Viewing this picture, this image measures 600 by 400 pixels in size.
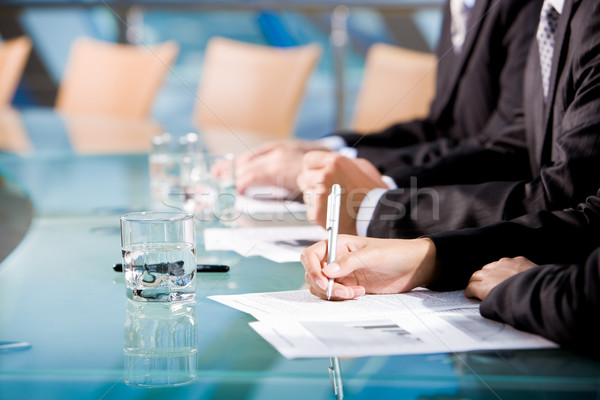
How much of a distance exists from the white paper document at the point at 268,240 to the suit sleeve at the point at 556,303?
0.28 m

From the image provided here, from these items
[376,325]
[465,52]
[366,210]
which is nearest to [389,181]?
[366,210]

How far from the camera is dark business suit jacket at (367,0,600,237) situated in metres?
0.85

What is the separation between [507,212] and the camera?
88 cm

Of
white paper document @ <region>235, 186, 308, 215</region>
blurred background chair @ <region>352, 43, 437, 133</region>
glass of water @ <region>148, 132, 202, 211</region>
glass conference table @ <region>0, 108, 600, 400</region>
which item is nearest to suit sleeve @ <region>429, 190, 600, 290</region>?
glass conference table @ <region>0, 108, 600, 400</region>

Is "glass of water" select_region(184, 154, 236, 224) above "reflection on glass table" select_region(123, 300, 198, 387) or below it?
above

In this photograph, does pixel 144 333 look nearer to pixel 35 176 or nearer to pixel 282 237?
pixel 282 237

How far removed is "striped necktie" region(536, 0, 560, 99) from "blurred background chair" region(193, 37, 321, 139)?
1184 millimetres

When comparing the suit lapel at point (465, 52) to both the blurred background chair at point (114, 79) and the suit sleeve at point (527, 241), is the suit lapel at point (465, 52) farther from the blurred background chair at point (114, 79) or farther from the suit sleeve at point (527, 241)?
the blurred background chair at point (114, 79)

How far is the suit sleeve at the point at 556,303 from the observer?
566 mm

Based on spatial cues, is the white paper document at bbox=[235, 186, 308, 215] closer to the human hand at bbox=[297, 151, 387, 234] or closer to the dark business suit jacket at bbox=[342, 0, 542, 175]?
the human hand at bbox=[297, 151, 387, 234]

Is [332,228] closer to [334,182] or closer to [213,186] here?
[334,182]

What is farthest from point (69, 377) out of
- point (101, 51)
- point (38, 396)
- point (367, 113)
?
point (101, 51)

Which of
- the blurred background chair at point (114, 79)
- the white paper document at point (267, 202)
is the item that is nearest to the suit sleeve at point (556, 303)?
the white paper document at point (267, 202)

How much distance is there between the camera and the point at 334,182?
947 millimetres
